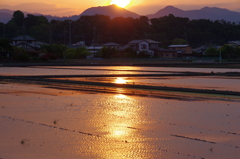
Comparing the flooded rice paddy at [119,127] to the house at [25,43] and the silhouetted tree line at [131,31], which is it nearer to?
the house at [25,43]

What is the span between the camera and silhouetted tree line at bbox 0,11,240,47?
503ft

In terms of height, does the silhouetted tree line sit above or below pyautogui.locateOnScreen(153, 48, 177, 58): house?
above

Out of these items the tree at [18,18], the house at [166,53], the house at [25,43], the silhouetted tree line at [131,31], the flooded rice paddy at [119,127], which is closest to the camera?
the flooded rice paddy at [119,127]

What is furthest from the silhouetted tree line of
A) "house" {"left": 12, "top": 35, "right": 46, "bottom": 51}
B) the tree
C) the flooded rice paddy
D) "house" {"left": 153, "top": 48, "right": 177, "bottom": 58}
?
the flooded rice paddy

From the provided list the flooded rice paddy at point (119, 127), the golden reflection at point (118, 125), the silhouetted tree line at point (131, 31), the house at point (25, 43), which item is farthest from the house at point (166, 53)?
the golden reflection at point (118, 125)

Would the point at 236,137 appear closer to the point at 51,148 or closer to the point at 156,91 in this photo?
the point at 51,148

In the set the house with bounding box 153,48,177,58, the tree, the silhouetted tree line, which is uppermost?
the tree

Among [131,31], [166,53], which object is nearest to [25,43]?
[166,53]

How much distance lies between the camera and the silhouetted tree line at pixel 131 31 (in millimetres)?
153375

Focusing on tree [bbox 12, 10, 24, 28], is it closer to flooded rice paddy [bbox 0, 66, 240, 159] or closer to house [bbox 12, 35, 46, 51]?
house [bbox 12, 35, 46, 51]

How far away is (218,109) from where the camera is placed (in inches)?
530

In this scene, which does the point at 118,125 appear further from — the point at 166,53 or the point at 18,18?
the point at 18,18

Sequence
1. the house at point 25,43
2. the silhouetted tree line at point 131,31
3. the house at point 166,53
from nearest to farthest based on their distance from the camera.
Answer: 1. the house at point 25,43
2. the house at point 166,53
3. the silhouetted tree line at point 131,31

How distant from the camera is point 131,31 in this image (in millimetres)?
159500
